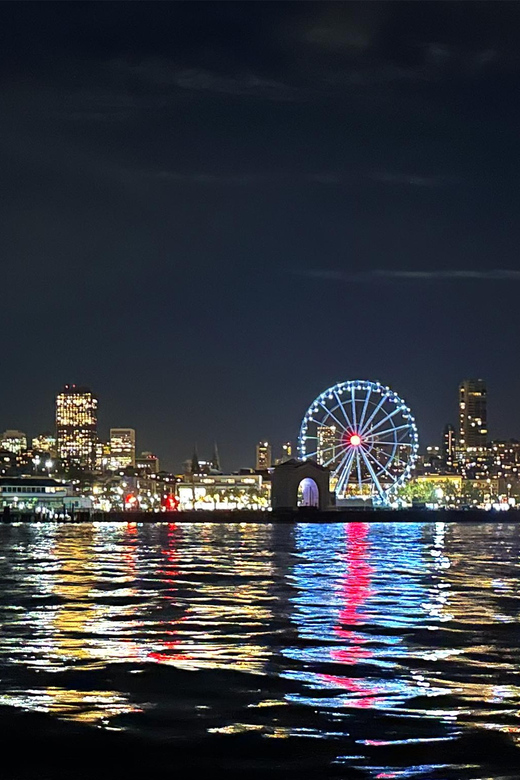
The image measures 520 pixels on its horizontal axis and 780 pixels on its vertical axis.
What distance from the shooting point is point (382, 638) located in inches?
1074

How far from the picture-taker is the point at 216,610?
1350 inches

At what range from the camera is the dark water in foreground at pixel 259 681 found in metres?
15.2

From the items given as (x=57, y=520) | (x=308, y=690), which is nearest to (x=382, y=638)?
(x=308, y=690)

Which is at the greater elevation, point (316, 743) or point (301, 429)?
point (301, 429)

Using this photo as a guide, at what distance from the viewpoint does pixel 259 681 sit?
21125 millimetres

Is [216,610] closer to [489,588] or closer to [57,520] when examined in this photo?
[489,588]

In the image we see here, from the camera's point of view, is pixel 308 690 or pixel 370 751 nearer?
pixel 370 751

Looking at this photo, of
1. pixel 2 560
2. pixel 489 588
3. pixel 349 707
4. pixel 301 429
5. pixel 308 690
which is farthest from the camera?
pixel 301 429

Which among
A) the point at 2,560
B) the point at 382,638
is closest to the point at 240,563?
the point at 2,560

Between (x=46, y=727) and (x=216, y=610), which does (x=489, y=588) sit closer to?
(x=216, y=610)

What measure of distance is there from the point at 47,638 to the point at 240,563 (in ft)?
119

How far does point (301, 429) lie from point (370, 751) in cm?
16088

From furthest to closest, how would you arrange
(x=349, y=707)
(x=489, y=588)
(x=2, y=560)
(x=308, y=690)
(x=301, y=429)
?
(x=301, y=429) → (x=2, y=560) → (x=489, y=588) → (x=308, y=690) → (x=349, y=707)

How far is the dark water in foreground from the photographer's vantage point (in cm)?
1524
